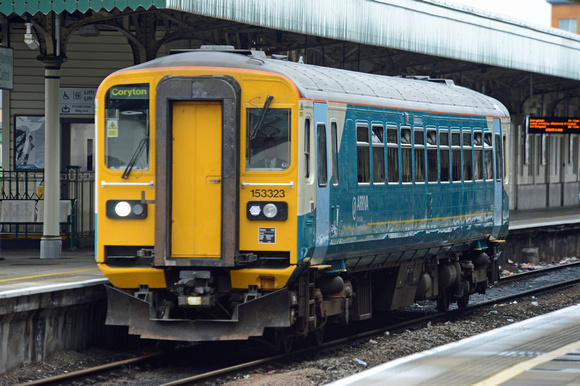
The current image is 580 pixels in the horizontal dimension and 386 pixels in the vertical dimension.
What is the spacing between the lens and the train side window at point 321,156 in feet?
38.2

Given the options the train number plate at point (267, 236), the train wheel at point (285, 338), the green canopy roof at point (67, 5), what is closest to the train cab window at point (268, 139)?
the train number plate at point (267, 236)

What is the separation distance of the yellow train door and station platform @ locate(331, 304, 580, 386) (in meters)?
2.49

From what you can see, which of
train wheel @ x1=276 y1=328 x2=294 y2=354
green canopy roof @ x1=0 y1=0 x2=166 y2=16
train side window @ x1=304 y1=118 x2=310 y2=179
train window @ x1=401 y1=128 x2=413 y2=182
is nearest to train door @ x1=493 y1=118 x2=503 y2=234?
train window @ x1=401 y1=128 x2=413 y2=182

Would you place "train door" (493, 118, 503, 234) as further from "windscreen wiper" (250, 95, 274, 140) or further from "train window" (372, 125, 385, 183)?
"windscreen wiper" (250, 95, 274, 140)

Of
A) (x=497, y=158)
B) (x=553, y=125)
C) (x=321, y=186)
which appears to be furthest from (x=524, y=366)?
(x=553, y=125)

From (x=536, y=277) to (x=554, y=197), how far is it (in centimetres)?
1998

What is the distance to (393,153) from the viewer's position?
13.7m

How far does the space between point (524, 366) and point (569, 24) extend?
8394 cm

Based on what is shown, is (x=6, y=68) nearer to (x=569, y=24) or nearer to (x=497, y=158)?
(x=497, y=158)

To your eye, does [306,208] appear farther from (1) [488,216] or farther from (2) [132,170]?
(1) [488,216]

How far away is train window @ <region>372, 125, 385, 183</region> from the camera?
43.3ft

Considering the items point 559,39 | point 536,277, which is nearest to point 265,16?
point 536,277

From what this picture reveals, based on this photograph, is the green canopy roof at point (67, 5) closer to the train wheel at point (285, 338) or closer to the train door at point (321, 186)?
the train door at point (321, 186)

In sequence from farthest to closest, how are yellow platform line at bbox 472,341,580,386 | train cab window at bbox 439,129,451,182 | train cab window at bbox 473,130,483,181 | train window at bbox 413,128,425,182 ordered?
train cab window at bbox 473,130,483,181 → train cab window at bbox 439,129,451,182 → train window at bbox 413,128,425,182 → yellow platform line at bbox 472,341,580,386
